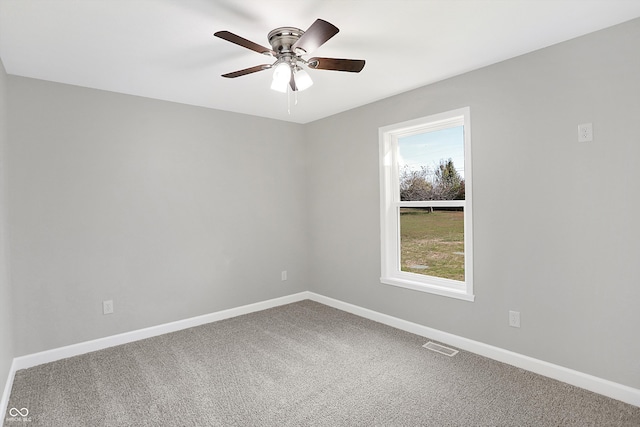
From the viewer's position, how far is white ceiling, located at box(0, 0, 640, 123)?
6.50 ft

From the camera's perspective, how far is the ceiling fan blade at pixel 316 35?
1.69m

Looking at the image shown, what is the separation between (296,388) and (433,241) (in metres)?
1.96

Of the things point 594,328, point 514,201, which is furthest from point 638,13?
point 594,328

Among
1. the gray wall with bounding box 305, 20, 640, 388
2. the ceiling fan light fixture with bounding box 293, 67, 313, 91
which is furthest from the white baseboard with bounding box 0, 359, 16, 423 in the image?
the gray wall with bounding box 305, 20, 640, 388

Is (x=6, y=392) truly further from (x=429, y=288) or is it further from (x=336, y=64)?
(x=429, y=288)

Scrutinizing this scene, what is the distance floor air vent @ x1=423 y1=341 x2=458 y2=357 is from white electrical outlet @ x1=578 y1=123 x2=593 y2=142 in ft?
6.43

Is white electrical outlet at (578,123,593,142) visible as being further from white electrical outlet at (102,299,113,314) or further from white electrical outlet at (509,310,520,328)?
white electrical outlet at (102,299,113,314)

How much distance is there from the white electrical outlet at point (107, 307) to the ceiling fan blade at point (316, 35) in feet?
9.48

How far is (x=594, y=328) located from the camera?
239 centimetres

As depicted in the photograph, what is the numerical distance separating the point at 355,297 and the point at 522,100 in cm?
268

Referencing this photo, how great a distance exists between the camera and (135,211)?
3.46 metres

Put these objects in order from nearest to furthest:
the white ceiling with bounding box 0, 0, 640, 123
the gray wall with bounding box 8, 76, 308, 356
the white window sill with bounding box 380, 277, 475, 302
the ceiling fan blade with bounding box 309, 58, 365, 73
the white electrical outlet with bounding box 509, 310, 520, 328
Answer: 1. the white ceiling with bounding box 0, 0, 640, 123
2. the ceiling fan blade with bounding box 309, 58, 365, 73
3. the white electrical outlet with bounding box 509, 310, 520, 328
4. the gray wall with bounding box 8, 76, 308, 356
5. the white window sill with bounding box 380, 277, 475, 302

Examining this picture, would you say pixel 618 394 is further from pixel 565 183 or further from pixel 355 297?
pixel 355 297

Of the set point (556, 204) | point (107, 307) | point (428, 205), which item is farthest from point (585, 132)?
point (107, 307)
